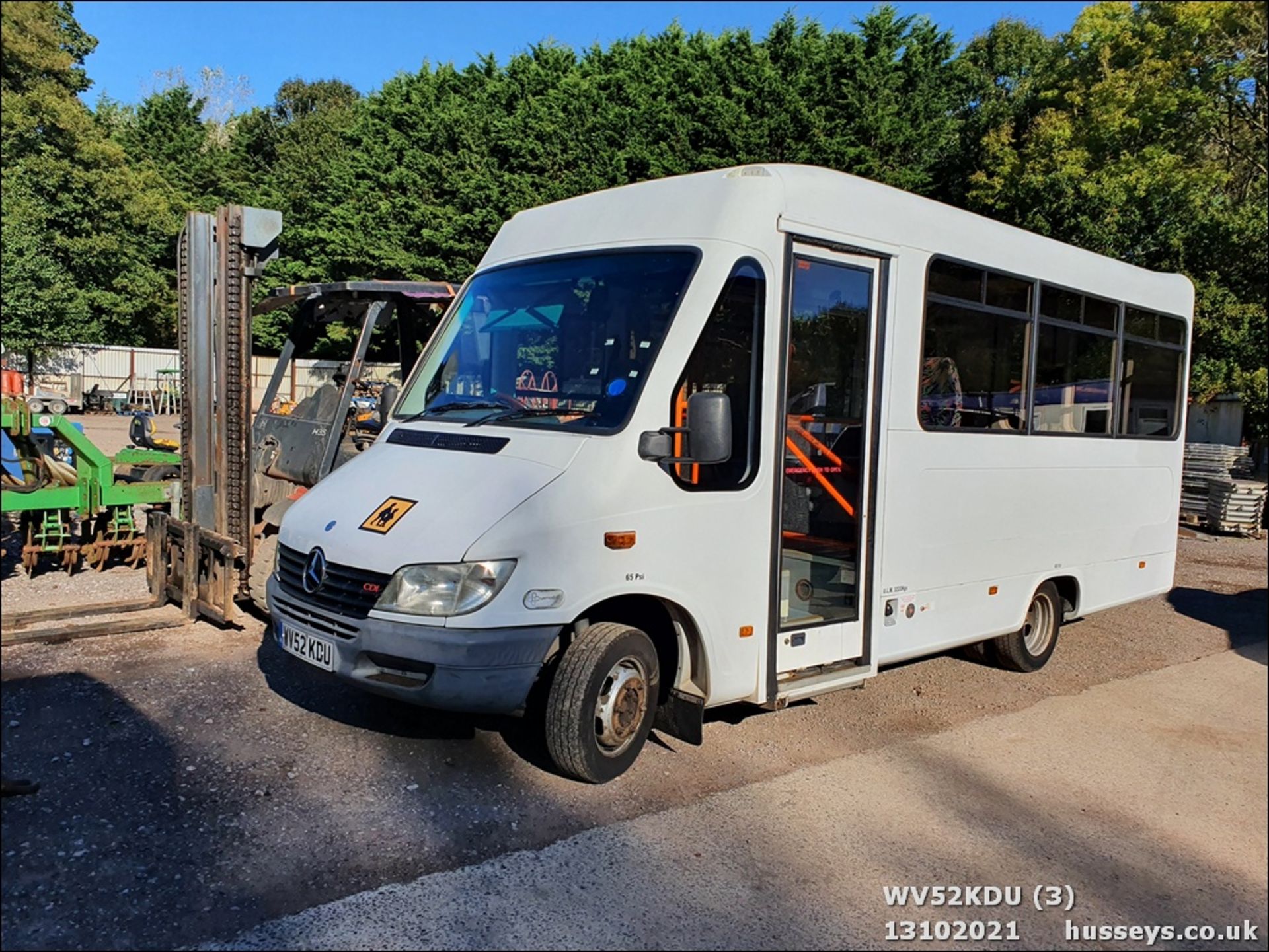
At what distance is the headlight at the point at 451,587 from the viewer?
12.5ft

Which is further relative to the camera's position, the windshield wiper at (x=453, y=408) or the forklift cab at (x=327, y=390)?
the forklift cab at (x=327, y=390)

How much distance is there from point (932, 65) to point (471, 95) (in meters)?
14.6

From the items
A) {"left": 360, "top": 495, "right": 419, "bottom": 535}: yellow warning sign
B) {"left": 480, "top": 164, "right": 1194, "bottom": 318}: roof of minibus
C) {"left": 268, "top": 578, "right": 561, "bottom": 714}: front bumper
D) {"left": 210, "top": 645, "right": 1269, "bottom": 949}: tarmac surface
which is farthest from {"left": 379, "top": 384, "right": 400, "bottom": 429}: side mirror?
{"left": 210, "top": 645, "right": 1269, "bottom": 949}: tarmac surface

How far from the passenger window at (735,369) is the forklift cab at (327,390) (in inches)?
196

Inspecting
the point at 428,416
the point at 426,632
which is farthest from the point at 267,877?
the point at 428,416

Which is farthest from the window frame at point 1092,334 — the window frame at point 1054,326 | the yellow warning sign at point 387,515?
the yellow warning sign at point 387,515

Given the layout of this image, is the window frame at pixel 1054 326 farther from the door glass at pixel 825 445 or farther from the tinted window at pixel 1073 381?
the door glass at pixel 825 445

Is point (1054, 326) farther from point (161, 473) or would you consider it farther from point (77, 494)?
point (161, 473)

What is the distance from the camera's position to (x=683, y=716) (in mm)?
4430

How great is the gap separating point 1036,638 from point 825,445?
2819 millimetres

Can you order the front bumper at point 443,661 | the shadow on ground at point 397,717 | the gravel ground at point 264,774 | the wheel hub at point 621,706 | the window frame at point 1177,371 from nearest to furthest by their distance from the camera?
the gravel ground at point 264,774 → the front bumper at point 443,661 → the wheel hub at point 621,706 → the shadow on ground at point 397,717 → the window frame at point 1177,371

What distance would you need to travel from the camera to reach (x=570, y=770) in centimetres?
418

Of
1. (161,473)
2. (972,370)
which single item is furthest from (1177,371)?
(161,473)

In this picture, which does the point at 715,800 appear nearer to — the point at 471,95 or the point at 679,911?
the point at 679,911
